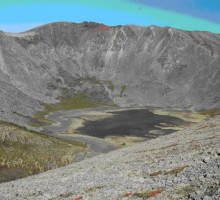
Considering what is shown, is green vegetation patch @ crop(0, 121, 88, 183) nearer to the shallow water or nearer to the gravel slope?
the gravel slope

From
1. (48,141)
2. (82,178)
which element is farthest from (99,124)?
(82,178)

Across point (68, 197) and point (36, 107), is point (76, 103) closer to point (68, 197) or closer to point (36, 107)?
point (36, 107)

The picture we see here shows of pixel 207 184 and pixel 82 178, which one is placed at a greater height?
pixel 207 184

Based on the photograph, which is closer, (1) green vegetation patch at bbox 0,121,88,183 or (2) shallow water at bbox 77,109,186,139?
(1) green vegetation patch at bbox 0,121,88,183

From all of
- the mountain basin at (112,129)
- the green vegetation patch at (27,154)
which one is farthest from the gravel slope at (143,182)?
the mountain basin at (112,129)

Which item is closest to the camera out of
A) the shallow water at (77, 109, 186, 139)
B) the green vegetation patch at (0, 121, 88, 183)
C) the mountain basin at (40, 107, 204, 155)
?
the green vegetation patch at (0, 121, 88, 183)

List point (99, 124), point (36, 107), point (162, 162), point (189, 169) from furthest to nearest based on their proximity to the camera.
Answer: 1. point (36, 107)
2. point (99, 124)
3. point (162, 162)
4. point (189, 169)

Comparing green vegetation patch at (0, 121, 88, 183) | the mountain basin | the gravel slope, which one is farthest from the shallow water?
the gravel slope

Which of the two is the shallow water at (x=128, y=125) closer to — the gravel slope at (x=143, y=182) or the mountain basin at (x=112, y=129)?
the mountain basin at (x=112, y=129)

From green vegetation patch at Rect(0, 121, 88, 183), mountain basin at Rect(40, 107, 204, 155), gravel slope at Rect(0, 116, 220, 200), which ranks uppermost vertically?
gravel slope at Rect(0, 116, 220, 200)
